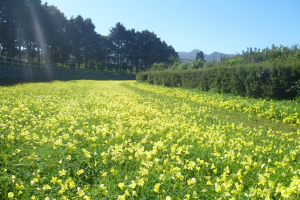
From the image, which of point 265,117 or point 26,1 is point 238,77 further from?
point 26,1

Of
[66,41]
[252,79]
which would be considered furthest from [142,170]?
[66,41]

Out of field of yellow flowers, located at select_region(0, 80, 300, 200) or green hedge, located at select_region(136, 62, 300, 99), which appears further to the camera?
green hedge, located at select_region(136, 62, 300, 99)

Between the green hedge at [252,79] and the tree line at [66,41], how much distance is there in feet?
68.5

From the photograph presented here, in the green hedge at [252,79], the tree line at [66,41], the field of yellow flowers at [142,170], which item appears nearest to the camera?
the field of yellow flowers at [142,170]

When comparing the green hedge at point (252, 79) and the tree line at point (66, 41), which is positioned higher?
the tree line at point (66, 41)

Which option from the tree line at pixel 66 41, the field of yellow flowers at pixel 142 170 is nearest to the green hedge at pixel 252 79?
the field of yellow flowers at pixel 142 170

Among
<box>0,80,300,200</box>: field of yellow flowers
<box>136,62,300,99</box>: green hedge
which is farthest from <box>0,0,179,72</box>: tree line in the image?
<box>0,80,300,200</box>: field of yellow flowers

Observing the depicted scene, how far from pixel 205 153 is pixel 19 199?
267 cm

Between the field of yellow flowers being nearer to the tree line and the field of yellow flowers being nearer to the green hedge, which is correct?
the green hedge

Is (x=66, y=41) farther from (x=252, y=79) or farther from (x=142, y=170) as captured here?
(x=142, y=170)

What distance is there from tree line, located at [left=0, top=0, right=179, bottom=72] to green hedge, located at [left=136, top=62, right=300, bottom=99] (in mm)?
20869

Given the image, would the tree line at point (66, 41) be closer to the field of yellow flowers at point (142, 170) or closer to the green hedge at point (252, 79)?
the green hedge at point (252, 79)

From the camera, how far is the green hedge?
31.9 ft

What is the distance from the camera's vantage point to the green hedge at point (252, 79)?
31.9 ft
